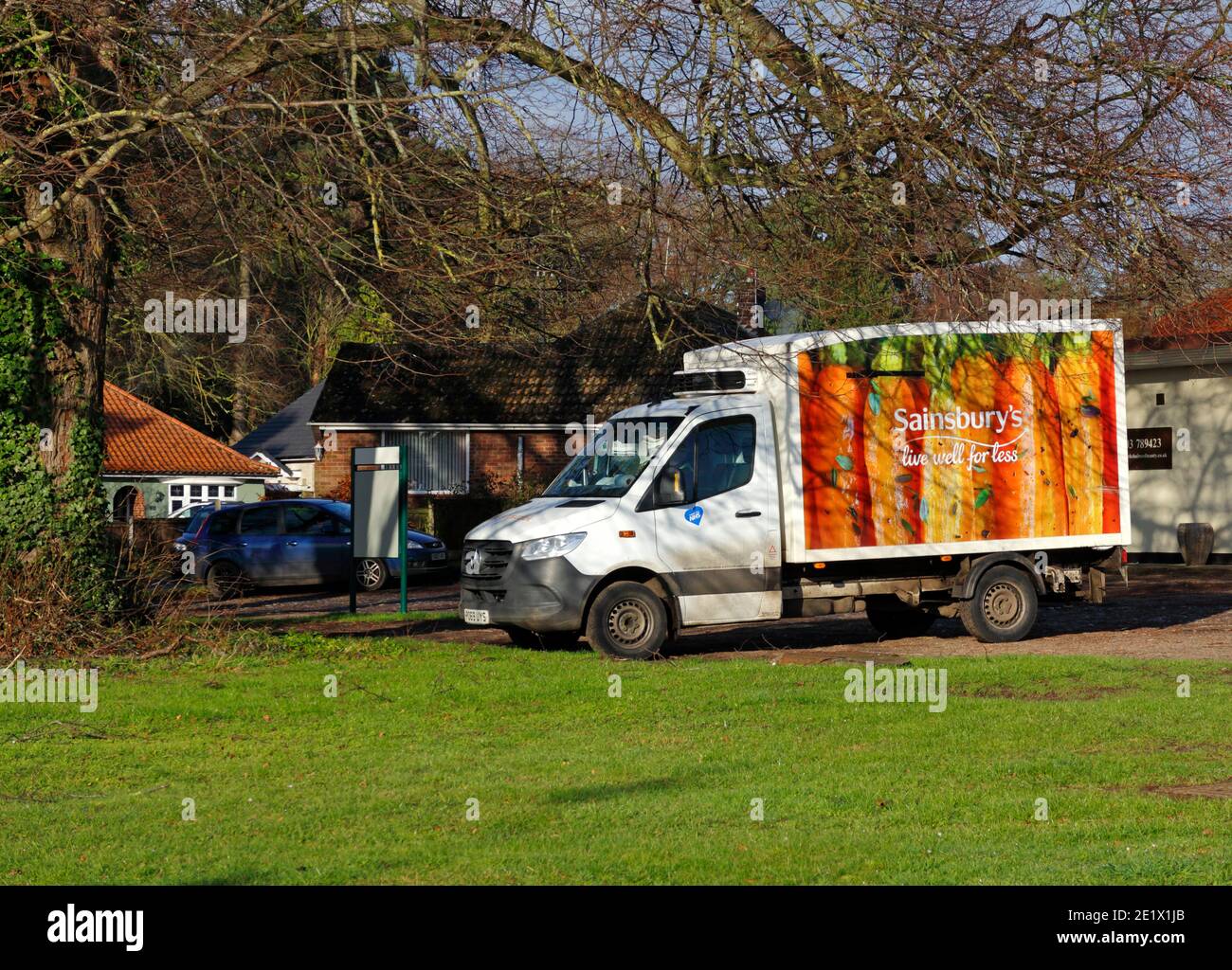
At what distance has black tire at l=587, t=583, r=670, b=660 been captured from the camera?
15.2 m

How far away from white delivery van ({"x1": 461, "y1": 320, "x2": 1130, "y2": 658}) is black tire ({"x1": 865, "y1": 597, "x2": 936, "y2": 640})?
0.68 m

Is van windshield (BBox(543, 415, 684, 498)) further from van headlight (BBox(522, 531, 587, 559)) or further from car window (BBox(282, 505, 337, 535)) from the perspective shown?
car window (BBox(282, 505, 337, 535))

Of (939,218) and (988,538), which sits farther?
(988,538)

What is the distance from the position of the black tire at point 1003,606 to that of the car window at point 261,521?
15.2 meters

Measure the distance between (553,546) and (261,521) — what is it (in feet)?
46.6

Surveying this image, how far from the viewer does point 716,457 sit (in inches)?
619

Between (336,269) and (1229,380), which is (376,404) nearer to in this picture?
(1229,380)

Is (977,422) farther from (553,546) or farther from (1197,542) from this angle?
(1197,542)

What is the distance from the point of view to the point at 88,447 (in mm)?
15125

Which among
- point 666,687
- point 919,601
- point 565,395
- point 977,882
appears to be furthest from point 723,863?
point 565,395

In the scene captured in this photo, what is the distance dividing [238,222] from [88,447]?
2.81 metres

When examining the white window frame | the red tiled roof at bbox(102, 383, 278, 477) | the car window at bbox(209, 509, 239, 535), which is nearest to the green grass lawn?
the car window at bbox(209, 509, 239, 535)

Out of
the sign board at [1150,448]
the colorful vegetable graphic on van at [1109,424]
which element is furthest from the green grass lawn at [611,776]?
the sign board at [1150,448]
